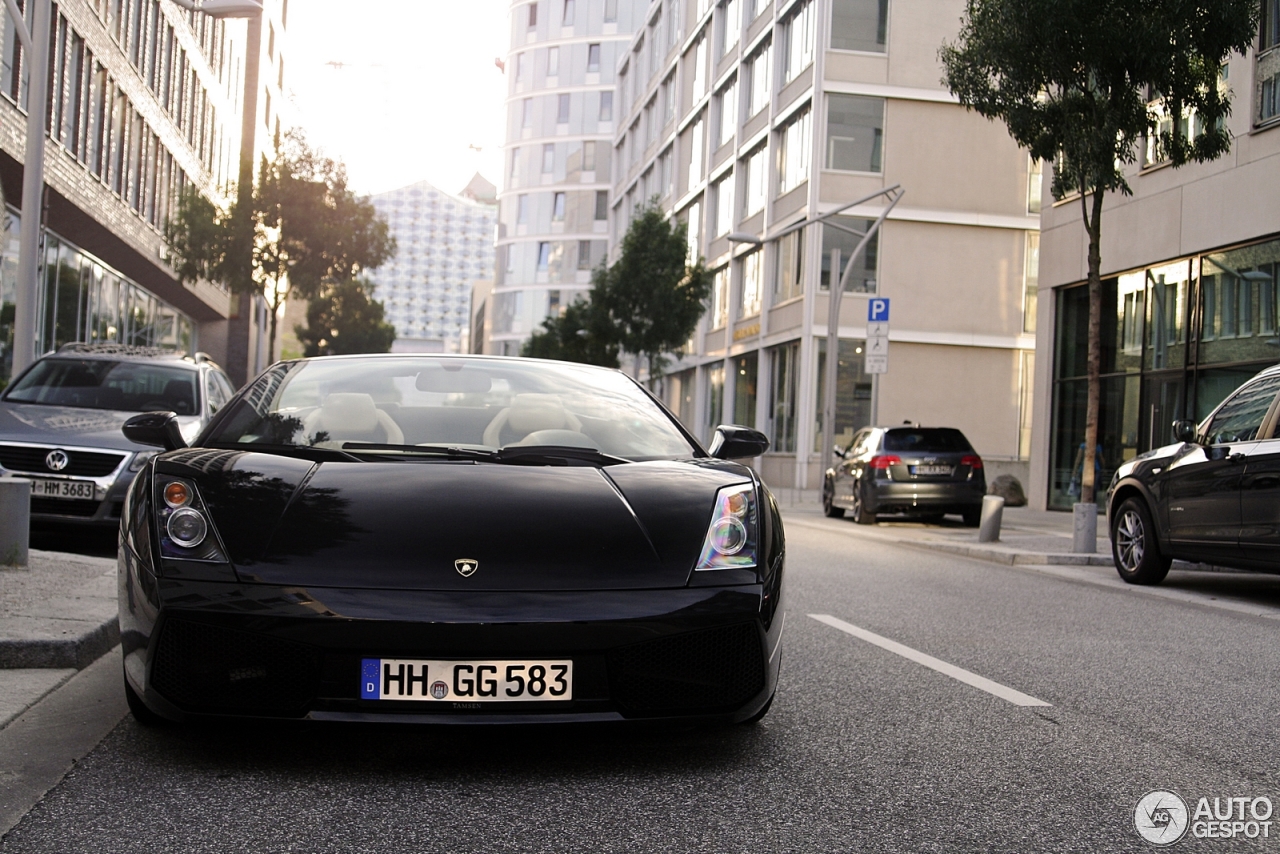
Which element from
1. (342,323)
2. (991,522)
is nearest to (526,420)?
(991,522)

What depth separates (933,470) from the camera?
1800 centimetres

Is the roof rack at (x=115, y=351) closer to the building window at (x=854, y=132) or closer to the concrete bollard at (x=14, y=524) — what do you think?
the concrete bollard at (x=14, y=524)

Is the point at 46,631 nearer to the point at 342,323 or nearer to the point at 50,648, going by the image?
the point at 50,648

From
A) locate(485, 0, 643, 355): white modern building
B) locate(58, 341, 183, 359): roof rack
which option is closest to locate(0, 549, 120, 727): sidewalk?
locate(58, 341, 183, 359): roof rack

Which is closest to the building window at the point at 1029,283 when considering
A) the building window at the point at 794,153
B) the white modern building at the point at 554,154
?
the building window at the point at 794,153

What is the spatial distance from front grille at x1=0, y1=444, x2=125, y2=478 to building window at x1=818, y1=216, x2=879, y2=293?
83.3 ft

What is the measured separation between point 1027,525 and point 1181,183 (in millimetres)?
5459

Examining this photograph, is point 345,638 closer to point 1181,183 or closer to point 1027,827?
point 1027,827

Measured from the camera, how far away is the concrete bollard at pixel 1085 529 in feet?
42.2

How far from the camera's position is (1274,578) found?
11.6 metres

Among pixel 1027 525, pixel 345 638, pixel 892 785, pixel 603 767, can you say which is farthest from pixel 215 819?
pixel 1027 525

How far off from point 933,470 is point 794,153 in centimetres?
1909

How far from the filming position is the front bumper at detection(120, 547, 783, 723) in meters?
3.33

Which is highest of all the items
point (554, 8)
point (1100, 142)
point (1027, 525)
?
point (554, 8)
